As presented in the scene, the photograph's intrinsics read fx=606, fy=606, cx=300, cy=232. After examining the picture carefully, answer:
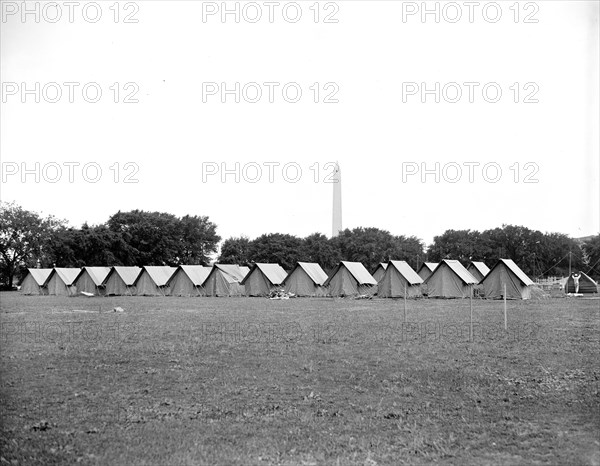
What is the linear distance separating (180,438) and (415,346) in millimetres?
8604

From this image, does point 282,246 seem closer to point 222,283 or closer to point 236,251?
point 236,251

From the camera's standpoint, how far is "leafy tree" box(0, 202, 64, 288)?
63.8m

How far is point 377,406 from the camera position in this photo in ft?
29.1

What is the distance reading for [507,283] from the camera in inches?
1608

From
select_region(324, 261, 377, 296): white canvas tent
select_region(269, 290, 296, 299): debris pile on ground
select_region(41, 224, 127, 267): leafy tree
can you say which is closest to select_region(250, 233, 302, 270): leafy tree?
select_region(41, 224, 127, 267): leafy tree

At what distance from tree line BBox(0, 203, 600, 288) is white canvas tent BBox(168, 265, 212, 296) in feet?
82.1

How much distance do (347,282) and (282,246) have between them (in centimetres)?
3538

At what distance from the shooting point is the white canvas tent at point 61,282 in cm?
5153

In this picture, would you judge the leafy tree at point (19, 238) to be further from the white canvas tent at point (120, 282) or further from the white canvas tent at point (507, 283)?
the white canvas tent at point (507, 283)

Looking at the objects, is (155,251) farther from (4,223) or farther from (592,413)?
(592,413)

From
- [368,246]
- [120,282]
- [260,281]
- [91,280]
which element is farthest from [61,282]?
[368,246]

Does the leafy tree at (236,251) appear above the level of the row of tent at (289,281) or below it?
above

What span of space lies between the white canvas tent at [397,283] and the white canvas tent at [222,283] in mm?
11847

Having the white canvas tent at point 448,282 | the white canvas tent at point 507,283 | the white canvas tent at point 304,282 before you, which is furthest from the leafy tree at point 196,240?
the white canvas tent at point 507,283
